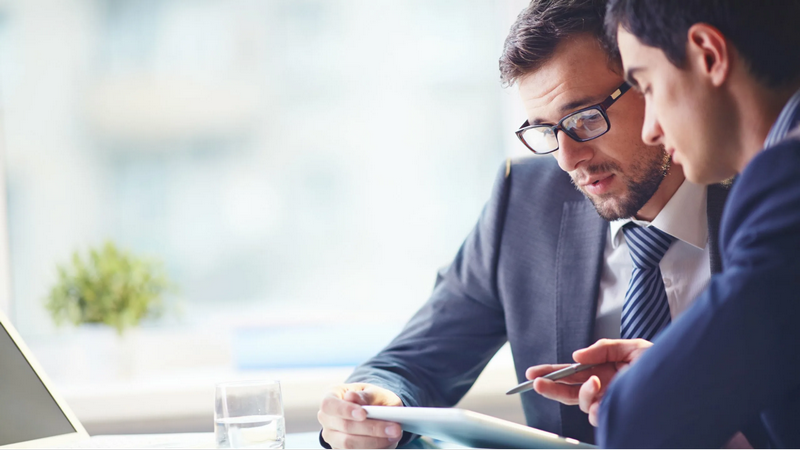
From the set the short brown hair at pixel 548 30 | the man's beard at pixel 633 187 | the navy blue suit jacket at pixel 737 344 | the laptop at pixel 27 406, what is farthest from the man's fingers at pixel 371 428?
the short brown hair at pixel 548 30

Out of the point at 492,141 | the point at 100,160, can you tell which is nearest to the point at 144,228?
the point at 100,160

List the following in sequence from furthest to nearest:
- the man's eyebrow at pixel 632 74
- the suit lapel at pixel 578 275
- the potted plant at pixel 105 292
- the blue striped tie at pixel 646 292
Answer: the potted plant at pixel 105 292 < the suit lapel at pixel 578 275 < the blue striped tie at pixel 646 292 < the man's eyebrow at pixel 632 74

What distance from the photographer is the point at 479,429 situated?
856mm

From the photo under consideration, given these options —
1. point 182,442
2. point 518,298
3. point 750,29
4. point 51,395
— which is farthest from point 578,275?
point 51,395

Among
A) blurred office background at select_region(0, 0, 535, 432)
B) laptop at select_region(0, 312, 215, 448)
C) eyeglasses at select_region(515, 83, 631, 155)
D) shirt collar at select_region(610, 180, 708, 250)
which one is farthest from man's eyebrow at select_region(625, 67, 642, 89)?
blurred office background at select_region(0, 0, 535, 432)

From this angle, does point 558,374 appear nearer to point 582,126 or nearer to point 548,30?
point 582,126

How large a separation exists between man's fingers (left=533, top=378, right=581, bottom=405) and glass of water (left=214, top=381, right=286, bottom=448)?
0.40m

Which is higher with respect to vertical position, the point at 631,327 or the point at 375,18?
the point at 375,18

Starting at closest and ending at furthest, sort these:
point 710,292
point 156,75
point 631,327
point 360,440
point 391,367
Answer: point 710,292 < point 360,440 < point 631,327 < point 391,367 < point 156,75

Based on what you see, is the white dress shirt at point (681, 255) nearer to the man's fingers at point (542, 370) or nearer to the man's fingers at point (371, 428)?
the man's fingers at point (542, 370)

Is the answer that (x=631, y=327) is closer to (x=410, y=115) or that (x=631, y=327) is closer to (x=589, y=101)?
(x=589, y=101)

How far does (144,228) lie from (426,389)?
1799mm

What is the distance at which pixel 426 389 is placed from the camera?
156cm

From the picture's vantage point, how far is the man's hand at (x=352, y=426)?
107cm
